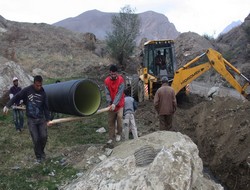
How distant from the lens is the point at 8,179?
23.9ft

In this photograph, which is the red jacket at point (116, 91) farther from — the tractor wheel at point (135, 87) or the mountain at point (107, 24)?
the mountain at point (107, 24)

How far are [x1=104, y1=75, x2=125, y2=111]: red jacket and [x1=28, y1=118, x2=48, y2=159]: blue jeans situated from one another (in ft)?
4.85

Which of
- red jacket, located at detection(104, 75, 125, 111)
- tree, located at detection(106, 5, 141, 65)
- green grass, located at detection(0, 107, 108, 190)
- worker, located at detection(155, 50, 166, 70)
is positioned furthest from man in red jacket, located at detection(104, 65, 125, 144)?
tree, located at detection(106, 5, 141, 65)

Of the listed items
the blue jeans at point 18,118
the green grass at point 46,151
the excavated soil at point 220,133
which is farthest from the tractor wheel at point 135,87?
the blue jeans at point 18,118

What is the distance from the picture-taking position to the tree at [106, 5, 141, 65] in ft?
110

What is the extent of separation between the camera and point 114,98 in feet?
28.5

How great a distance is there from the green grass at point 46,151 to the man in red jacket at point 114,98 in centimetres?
115

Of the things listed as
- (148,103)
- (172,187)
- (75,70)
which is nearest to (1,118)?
(148,103)

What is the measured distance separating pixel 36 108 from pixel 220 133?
16.9ft

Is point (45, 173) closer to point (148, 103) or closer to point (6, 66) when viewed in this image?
point (148, 103)

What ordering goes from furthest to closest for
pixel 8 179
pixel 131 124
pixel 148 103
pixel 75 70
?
pixel 75 70 → pixel 148 103 → pixel 131 124 → pixel 8 179

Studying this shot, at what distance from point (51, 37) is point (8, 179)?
130 ft

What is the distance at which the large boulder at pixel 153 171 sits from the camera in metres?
5.65

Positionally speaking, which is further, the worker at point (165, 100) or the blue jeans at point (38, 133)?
the worker at point (165, 100)
